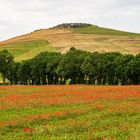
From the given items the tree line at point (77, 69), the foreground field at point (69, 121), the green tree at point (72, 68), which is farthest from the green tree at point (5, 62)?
the foreground field at point (69, 121)

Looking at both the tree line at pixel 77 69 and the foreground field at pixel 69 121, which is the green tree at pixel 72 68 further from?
the foreground field at pixel 69 121

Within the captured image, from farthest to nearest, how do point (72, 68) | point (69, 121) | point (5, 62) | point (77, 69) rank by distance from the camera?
point (5, 62) → point (77, 69) → point (72, 68) → point (69, 121)

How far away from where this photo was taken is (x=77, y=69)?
108 metres

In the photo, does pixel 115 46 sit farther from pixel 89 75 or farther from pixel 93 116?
pixel 93 116

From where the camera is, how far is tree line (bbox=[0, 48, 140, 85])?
97.9 meters

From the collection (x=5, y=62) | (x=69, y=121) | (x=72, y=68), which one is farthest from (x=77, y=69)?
(x=69, y=121)

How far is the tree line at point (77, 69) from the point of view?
9794 cm

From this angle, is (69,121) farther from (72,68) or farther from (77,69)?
(77,69)

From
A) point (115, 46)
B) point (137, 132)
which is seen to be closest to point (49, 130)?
point (137, 132)

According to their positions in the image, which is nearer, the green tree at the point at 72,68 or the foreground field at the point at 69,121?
the foreground field at the point at 69,121

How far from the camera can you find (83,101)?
41125 millimetres

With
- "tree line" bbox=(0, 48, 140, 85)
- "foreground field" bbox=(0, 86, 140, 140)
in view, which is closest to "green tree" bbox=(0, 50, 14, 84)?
"tree line" bbox=(0, 48, 140, 85)

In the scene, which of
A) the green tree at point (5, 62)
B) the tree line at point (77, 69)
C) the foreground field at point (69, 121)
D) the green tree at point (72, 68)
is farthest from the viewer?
the green tree at point (5, 62)

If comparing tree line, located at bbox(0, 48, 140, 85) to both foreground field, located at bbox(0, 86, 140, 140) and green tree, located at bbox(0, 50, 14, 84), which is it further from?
foreground field, located at bbox(0, 86, 140, 140)
